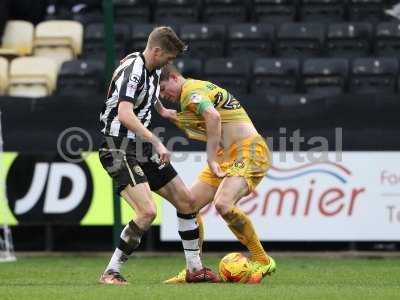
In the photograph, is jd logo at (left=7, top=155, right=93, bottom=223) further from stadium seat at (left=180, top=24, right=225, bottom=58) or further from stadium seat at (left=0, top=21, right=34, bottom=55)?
stadium seat at (left=0, top=21, right=34, bottom=55)

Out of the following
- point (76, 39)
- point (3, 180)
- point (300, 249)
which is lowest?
point (300, 249)

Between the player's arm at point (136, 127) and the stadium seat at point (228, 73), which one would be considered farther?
the stadium seat at point (228, 73)

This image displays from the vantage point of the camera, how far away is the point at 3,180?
1441 centimetres

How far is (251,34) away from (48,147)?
4309 mm

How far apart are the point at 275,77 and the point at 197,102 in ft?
21.7

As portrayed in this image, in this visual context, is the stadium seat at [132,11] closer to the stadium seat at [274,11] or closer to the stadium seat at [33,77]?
the stadium seat at [274,11]

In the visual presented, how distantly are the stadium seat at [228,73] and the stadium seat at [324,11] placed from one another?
6.79 ft

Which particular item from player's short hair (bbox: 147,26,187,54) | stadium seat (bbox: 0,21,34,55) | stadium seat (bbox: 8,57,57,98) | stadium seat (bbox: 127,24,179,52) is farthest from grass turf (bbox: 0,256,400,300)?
stadium seat (bbox: 0,21,34,55)

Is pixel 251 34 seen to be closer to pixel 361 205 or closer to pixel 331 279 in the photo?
pixel 361 205

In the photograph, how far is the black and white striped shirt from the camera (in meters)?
9.67

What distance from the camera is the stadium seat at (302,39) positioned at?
17.4 m

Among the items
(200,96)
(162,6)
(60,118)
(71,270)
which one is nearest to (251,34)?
(162,6)

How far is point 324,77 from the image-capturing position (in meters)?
16.3

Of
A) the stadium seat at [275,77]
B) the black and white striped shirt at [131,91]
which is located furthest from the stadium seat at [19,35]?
the black and white striped shirt at [131,91]
